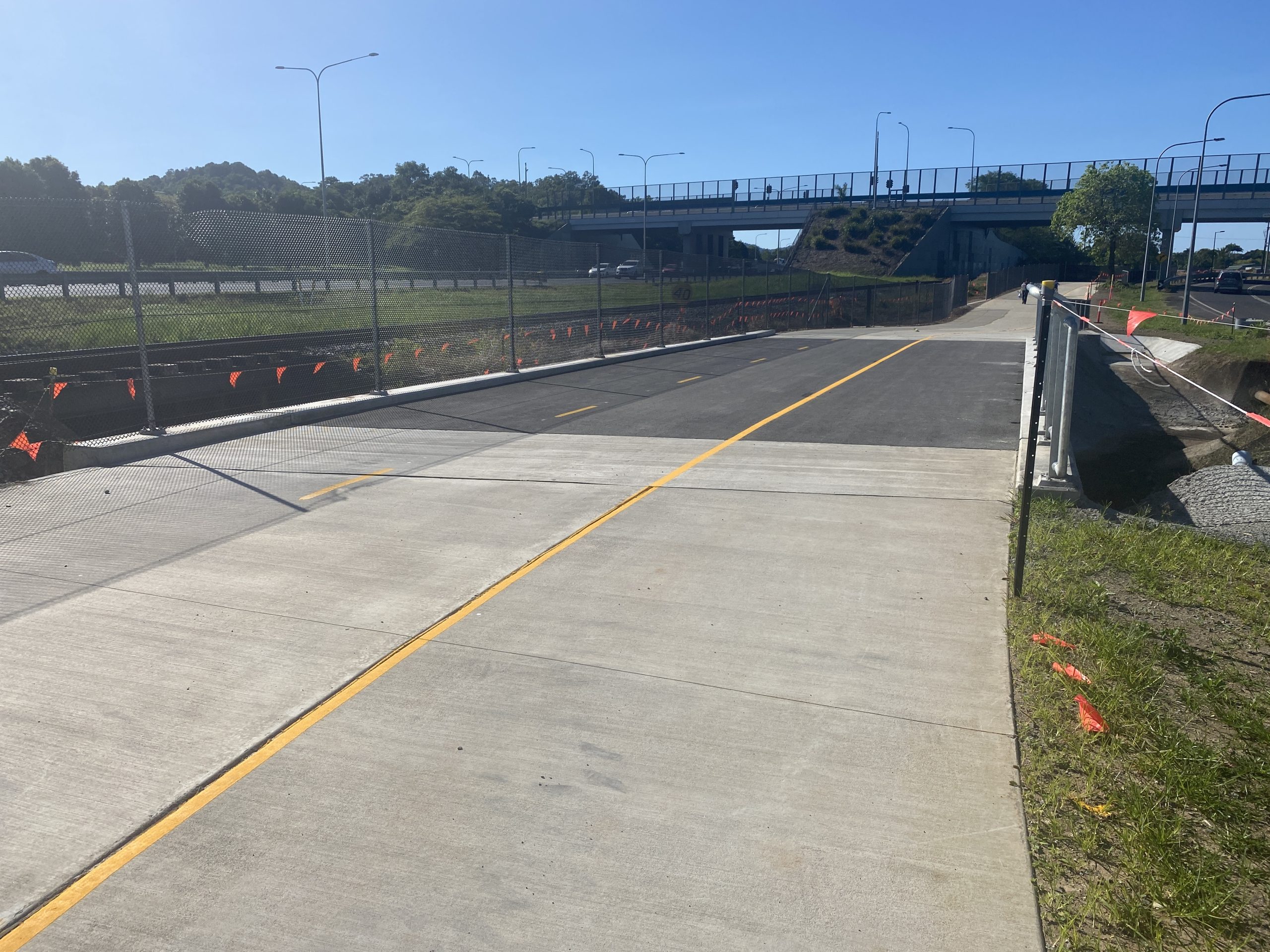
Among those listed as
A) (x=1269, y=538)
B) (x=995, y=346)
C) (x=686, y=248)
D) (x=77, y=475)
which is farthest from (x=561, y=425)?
(x=686, y=248)

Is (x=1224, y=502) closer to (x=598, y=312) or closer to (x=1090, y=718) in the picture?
(x=1090, y=718)

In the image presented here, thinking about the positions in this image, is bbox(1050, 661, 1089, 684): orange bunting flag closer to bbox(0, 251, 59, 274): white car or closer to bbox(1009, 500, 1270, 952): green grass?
bbox(1009, 500, 1270, 952): green grass

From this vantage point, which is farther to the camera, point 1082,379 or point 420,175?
point 420,175

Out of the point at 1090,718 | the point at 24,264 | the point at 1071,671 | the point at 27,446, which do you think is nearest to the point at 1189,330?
the point at 1071,671

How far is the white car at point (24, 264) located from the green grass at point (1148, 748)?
39.0 ft

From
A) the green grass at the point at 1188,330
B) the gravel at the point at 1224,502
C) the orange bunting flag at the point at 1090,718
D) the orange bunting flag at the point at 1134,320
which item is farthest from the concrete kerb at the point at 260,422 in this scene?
the green grass at the point at 1188,330

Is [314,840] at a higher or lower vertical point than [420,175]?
lower

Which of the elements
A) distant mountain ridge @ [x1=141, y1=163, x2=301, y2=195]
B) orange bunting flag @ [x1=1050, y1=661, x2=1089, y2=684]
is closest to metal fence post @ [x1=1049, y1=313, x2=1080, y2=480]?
orange bunting flag @ [x1=1050, y1=661, x2=1089, y2=684]

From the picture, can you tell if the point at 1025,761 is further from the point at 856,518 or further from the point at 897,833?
the point at 856,518

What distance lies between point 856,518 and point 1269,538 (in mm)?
3487

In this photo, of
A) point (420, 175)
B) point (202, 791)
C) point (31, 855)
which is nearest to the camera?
point (31, 855)

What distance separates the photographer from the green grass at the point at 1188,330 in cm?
2295

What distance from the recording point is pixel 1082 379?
2317cm

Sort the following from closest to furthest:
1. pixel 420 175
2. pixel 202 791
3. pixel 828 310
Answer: pixel 202 791 → pixel 828 310 → pixel 420 175
